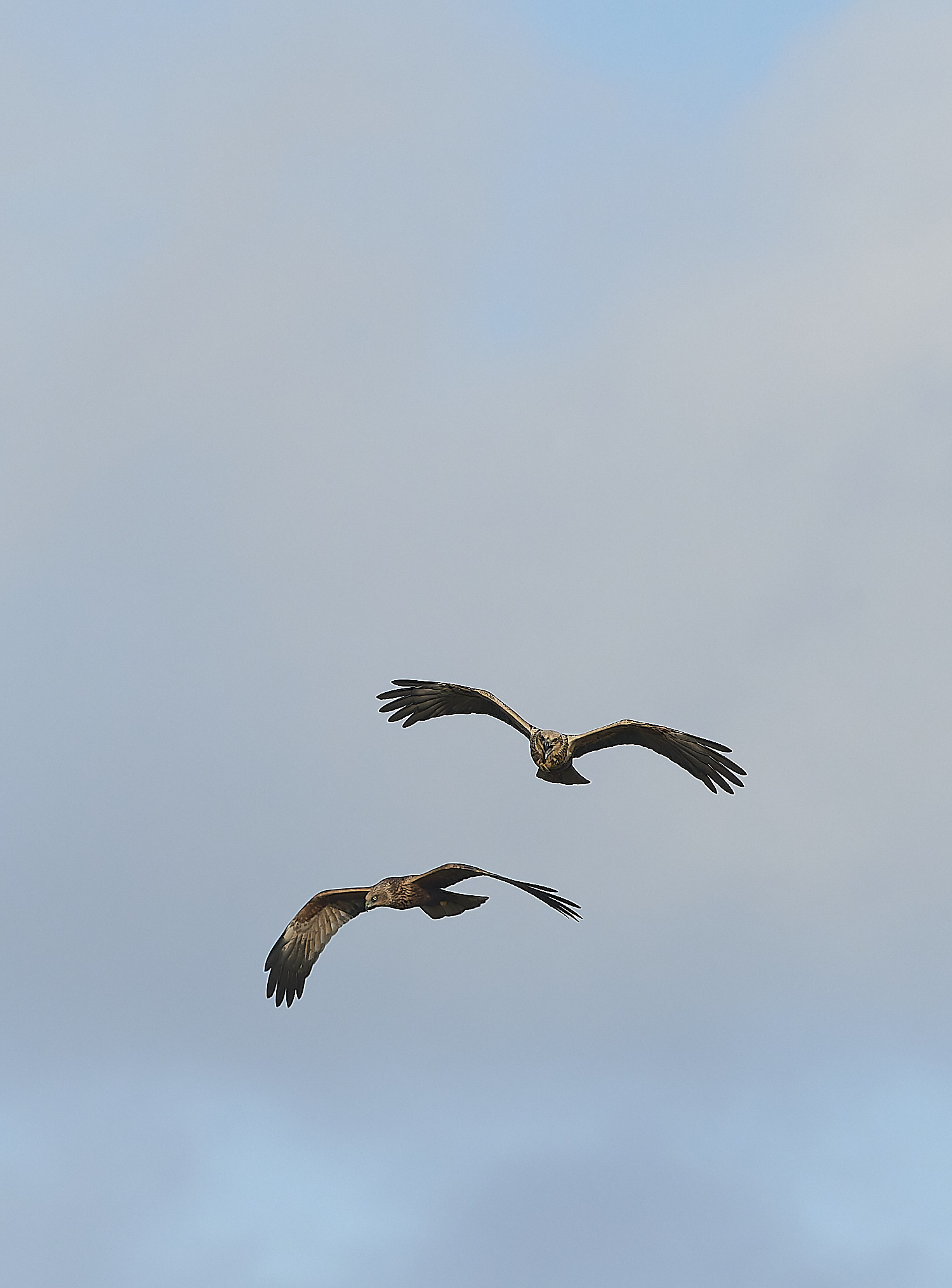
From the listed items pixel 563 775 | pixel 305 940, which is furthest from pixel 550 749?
pixel 305 940

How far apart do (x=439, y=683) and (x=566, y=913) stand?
689 cm

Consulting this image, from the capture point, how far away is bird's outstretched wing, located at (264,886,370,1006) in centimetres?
4344

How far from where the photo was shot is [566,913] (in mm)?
35375

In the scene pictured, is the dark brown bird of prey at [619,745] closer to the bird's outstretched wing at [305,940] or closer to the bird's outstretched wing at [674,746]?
the bird's outstretched wing at [674,746]

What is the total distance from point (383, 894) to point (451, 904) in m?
1.42

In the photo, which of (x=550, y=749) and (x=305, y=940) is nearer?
(x=550, y=749)

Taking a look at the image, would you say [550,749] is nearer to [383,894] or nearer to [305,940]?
[383,894]

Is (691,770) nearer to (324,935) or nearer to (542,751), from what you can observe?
(542,751)

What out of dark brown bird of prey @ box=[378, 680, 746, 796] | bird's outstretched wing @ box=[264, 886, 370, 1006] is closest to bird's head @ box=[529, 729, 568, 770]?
dark brown bird of prey @ box=[378, 680, 746, 796]

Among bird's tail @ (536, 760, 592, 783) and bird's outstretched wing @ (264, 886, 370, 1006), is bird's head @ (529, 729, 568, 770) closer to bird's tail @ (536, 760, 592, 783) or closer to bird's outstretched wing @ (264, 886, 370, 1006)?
bird's tail @ (536, 760, 592, 783)

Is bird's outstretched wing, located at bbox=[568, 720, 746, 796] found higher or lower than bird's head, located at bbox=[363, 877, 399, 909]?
higher

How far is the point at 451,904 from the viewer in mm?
39781

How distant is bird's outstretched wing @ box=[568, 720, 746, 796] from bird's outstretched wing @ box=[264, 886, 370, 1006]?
6845mm

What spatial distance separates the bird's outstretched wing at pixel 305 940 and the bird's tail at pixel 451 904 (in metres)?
3.81
